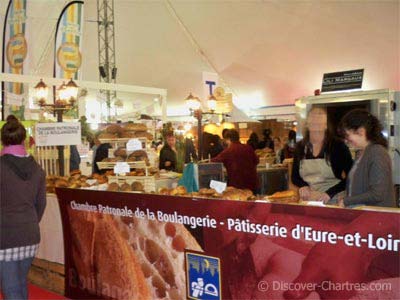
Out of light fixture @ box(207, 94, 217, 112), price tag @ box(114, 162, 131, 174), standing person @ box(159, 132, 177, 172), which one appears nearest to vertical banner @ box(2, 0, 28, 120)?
light fixture @ box(207, 94, 217, 112)

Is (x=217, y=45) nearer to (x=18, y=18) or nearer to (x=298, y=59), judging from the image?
(x=298, y=59)

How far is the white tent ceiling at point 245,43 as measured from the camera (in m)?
9.10

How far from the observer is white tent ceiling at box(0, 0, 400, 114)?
910cm

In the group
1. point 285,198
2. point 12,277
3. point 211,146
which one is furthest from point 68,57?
point 285,198

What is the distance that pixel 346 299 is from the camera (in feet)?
6.88

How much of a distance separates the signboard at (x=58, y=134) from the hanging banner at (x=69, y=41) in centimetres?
398

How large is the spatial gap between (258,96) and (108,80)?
21.1ft

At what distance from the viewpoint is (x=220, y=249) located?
2619mm

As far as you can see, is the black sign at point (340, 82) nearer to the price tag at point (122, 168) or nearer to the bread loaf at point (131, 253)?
the price tag at point (122, 168)

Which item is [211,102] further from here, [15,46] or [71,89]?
[15,46]

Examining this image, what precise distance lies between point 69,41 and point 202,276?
6.98 meters

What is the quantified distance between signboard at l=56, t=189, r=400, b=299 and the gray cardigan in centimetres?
49

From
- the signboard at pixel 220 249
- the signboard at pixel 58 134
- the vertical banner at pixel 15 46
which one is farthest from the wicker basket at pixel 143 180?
the vertical banner at pixel 15 46

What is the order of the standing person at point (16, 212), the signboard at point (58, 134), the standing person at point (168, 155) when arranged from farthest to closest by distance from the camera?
the standing person at point (168, 155) → the signboard at point (58, 134) → the standing person at point (16, 212)
